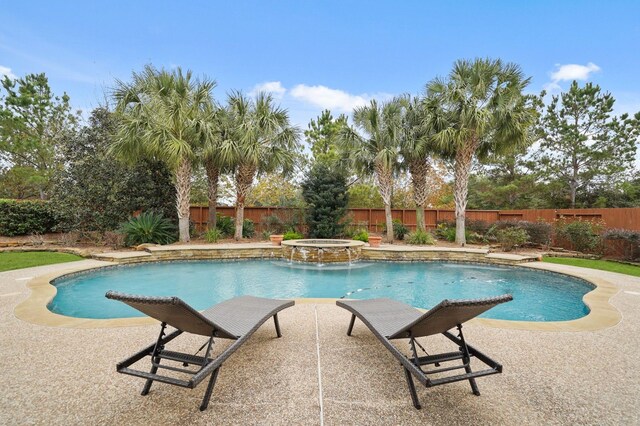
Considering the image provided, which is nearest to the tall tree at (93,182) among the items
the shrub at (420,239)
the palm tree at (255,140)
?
the palm tree at (255,140)

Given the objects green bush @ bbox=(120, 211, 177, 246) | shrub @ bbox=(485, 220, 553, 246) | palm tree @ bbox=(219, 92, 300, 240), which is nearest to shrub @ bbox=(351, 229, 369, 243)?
palm tree @ bbox=(219, 92, 300, 240)

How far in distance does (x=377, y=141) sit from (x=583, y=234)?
8.16m

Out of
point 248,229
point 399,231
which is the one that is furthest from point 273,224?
point 399,231

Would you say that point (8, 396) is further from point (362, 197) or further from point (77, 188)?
point (362, 197)

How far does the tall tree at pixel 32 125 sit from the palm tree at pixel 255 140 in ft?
35.4

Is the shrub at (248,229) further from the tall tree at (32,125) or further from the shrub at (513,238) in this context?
the tall tree at (32,125)

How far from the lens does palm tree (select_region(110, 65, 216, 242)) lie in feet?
34.6

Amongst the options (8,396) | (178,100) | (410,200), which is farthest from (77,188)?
(410,200)

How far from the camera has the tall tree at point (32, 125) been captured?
54.7 ft

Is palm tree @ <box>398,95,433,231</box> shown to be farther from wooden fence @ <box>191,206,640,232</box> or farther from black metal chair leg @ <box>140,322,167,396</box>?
black metal chair leg @ <box>140,322,167,396</box>

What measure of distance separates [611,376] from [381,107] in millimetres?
11931

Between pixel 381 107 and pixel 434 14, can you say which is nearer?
pixel 434 14

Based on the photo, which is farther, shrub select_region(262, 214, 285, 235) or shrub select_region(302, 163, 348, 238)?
shrub select_region(262, 214, 285, 235)

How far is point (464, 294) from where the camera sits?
6.38 meters
